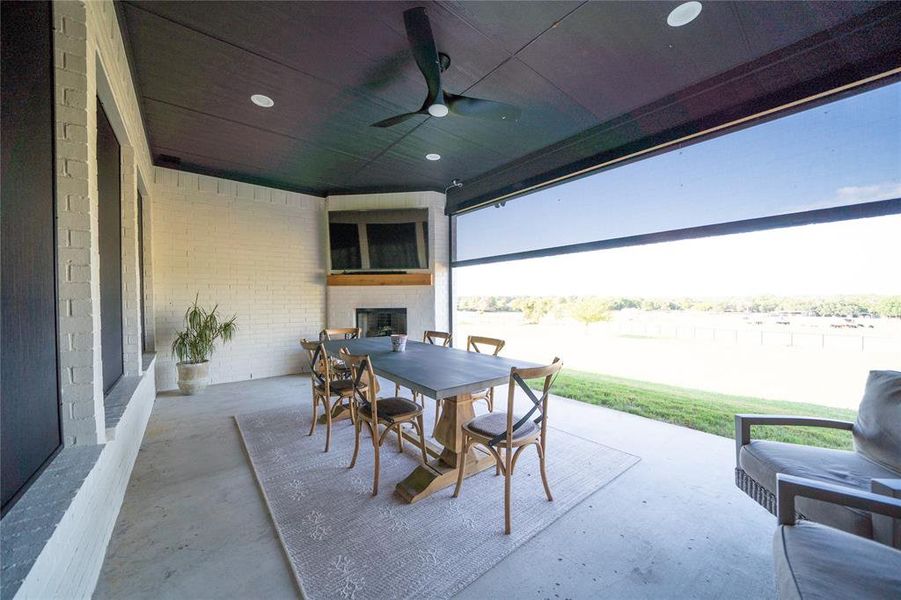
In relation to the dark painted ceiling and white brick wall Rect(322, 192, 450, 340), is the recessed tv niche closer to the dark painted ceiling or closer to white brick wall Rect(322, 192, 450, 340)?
white brick wall Rect(322, 192, 450, 340)

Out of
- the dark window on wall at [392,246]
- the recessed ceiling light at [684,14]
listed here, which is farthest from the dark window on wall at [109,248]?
the recessed ceiling light at [684,14]

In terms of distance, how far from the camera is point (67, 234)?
137cm

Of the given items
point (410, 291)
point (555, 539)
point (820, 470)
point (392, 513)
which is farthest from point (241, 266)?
point (820, 470)

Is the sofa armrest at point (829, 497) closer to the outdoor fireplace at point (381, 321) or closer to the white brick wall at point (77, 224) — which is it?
the white brick wall at point (77, 224)

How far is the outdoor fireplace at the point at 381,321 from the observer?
5414mm

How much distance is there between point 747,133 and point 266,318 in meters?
5.83

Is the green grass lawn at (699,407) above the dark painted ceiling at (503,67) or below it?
below

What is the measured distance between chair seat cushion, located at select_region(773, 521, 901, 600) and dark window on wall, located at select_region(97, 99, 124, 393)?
10.6 feet

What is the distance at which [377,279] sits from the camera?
533 cm

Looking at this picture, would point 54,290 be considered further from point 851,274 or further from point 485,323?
point 485,323

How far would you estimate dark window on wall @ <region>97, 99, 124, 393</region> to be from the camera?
6.75 feet

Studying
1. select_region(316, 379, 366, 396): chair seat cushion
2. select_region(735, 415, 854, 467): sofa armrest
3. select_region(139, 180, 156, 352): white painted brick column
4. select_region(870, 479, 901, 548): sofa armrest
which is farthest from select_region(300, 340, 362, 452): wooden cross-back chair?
select_region(870, 479, 901, 548): sofa armrest

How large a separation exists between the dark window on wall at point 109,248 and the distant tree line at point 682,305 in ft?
13.3

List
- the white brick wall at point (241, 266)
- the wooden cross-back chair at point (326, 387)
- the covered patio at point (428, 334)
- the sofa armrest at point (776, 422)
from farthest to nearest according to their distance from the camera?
the white brick wall at point (241, 266) < the wooden cross-back chair at point (326, 387) < the sofa armrest at point (776, 422) < the covered patio at point (428, 334)
